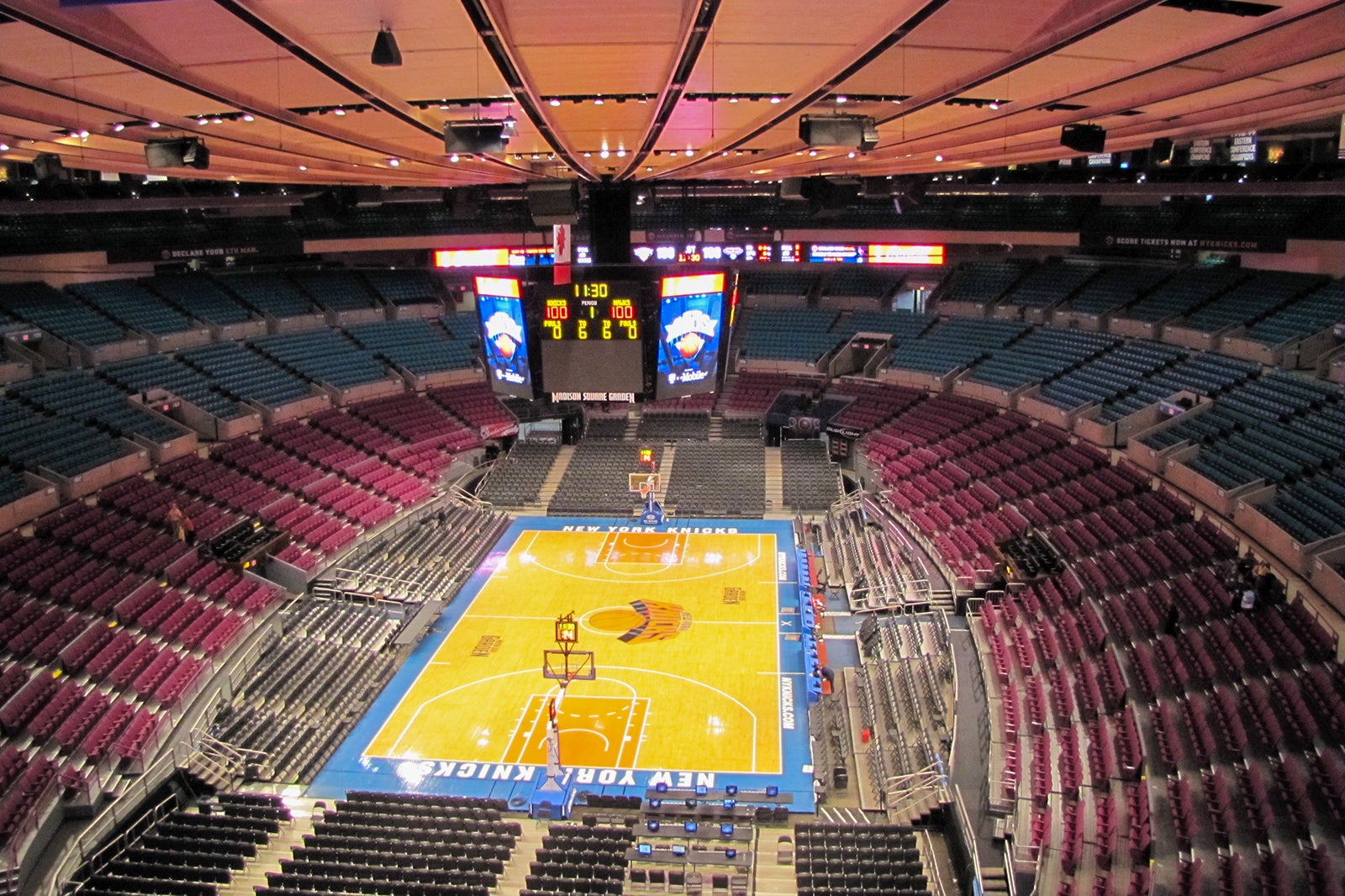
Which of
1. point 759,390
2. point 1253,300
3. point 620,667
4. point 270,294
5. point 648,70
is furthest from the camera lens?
point 759,390

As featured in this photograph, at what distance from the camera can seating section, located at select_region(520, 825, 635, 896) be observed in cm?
1287

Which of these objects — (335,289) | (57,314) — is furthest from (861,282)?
(57,314)

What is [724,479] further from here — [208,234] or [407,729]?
[208,234]

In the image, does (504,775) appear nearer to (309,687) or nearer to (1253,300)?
(309,687)

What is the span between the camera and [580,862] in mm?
13516

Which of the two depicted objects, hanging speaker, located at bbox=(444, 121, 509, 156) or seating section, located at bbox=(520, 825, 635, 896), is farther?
seating section, located at bbox=(520, 825, 635, 896)

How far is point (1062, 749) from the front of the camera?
14594mm

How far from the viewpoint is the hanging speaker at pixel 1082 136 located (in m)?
9.84

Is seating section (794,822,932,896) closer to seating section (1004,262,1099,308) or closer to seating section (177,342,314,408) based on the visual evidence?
seating section (177,342,314,408)

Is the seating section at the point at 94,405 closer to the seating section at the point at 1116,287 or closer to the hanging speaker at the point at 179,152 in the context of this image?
the hanging speaker at the point at 179,152

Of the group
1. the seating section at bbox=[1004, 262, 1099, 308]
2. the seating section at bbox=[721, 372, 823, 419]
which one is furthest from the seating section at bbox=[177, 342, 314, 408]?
the seating section at bbox=[1004, 262, 1099, 308]

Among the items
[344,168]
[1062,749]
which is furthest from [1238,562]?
[344,168]

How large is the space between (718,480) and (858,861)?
766 inches

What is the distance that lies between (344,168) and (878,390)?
23909mm
